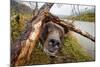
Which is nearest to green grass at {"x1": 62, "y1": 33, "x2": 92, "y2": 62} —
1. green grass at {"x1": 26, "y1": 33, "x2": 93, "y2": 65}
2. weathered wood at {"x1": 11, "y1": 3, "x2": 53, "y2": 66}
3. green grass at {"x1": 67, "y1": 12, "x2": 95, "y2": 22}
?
green grass at {"x1": 26, "y1": 33, "x2": 93, "y2": 65}

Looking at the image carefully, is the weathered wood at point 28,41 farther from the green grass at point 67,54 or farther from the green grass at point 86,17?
the green grass at point 86,17

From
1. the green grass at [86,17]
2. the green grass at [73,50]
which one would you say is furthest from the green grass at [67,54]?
the green grass at [86,17]

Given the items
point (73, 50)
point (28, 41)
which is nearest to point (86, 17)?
point (73, 50)

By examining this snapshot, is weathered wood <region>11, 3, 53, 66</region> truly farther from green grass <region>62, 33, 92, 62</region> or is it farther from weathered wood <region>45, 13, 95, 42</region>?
green grass <region>62, 33, 92, 62</region>

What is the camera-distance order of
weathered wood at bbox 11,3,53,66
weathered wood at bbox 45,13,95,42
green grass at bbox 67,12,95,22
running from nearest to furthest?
weathered wood at bbox 11,3,53,66
weathered wood at bbox 45,13,95,42
green grass at bbox 67,12,95,22

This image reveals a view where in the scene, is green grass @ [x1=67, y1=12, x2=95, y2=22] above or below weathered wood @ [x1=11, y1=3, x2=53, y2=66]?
above

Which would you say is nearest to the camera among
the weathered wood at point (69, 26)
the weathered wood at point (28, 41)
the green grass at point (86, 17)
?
the weathered wood at point (28, 41)

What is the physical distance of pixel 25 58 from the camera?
2047 mm

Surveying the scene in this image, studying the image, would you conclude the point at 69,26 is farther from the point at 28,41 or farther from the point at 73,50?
the point at 28,41

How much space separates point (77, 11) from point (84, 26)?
189mm

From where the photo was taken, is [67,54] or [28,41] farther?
[67,54]

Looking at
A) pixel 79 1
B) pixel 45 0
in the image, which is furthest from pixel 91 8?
pixel 45 0

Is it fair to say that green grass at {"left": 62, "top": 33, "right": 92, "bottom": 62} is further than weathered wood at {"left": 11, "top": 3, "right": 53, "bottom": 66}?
Yes
